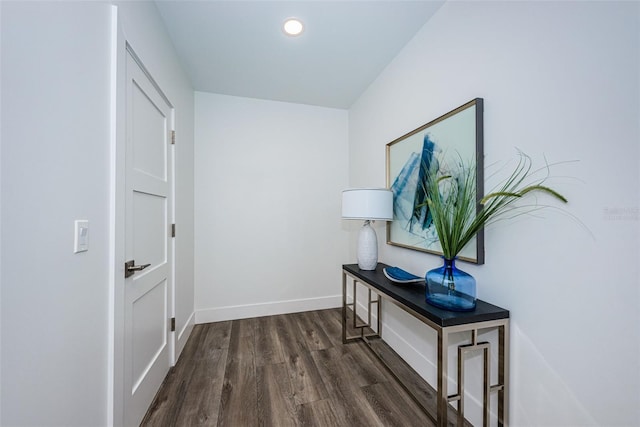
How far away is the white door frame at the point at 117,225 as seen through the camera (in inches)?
42.8

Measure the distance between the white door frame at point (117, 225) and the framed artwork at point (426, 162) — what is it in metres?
Result: 1.68

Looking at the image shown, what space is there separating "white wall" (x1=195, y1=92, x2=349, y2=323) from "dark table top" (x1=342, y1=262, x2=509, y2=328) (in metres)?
1.30

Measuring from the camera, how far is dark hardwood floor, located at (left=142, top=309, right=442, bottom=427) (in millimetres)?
1419

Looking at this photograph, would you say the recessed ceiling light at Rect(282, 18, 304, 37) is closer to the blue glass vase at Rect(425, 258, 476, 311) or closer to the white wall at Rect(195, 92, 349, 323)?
the white wall at Rect(195, 92, 349, 323)

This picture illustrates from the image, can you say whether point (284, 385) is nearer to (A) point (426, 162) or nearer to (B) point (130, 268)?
(B) point (130, 268)

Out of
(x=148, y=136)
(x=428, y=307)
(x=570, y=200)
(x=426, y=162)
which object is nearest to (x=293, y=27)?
(x=148, y=136)

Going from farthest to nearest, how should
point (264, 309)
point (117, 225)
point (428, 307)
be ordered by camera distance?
point (264, 309)
point (428, 307)
point (117, 225)

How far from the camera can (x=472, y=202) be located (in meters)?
1.31

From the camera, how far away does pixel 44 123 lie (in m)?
0.74

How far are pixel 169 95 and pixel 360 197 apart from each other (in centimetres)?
162

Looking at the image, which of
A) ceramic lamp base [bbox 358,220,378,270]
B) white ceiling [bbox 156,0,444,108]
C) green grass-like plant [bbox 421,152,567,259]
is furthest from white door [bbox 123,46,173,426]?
green grass-like plant [bbox 421,152,567,259]

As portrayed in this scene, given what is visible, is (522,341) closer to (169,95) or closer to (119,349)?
(119,349)

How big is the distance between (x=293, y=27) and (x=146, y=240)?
5.66 ft

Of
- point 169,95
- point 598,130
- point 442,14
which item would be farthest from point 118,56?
point 598,130
